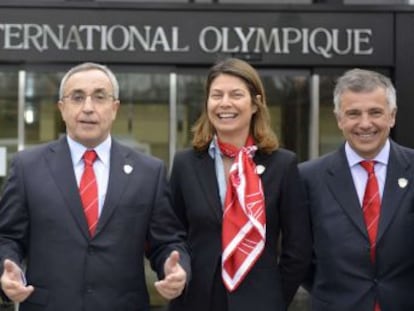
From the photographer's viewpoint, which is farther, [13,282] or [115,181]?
[115,181]

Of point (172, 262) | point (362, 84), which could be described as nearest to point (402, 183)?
point (362, 84)

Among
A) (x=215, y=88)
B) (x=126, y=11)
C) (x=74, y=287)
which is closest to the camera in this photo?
(x=74, y=287)

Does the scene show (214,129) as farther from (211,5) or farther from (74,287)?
(211,5)

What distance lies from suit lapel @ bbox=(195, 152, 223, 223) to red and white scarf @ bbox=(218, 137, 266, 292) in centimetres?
5

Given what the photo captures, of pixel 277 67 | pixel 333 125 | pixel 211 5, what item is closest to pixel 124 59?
pixel 211 5

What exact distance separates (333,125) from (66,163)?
7161 mm

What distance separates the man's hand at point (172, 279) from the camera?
3668 millimetres

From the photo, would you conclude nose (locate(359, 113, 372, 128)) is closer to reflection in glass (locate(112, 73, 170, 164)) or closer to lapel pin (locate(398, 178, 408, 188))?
lapel pin (locate(398, 178, 408, 188))

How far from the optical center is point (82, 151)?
403cm

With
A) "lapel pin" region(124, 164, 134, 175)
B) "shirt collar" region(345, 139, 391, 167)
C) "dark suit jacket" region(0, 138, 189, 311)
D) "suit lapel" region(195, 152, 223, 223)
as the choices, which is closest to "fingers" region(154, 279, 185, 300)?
"dark suit jacket" region(0, 138, 189, 311)

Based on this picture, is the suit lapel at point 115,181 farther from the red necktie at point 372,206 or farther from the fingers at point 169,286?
the red necktie at point 372,206

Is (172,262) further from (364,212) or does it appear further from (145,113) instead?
(145,113)

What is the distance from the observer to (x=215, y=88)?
415 cm

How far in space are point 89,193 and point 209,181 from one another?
62 centimetres
